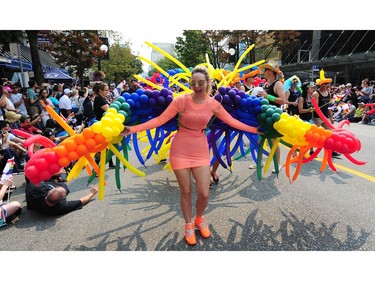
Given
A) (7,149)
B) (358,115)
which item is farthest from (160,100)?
(358,115)

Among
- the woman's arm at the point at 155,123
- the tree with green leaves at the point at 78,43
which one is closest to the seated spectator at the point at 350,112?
the woman's arm at the point at 155,123

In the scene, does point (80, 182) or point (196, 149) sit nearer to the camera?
point (196, 149)

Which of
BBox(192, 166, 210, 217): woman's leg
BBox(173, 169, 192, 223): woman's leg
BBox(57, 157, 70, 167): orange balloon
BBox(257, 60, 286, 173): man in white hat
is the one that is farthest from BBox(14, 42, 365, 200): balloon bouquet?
BBox(257, 60, 286, 173): man in white hat

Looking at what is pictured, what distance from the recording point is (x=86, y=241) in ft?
9.36

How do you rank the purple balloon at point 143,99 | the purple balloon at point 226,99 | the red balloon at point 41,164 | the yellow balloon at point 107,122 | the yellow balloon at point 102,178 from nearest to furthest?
the red balloon at point 41,164 < the yellow balloon at point 107,122 < the yellow balloon at point 102,178 < the purple balloon at point 143,99 < the purple balloon at point 226,99

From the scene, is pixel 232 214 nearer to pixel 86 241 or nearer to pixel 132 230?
pixel 132 230

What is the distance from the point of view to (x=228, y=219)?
3236 mm

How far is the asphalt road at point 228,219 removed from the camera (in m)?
2.76

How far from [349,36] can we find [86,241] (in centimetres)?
2409

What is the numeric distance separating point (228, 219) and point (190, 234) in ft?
2.10

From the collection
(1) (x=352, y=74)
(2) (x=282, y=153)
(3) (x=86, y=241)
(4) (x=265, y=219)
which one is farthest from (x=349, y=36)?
(3) (x=86, y=241)

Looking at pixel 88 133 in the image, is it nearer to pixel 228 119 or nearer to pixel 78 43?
pixel 228 119

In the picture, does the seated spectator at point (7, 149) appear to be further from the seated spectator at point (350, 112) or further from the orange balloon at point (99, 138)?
the seated spectator at point (350, 112)

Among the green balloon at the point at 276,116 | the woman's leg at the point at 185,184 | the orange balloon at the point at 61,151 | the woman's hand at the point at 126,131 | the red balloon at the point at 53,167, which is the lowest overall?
the woman's leg at the point at 185,184
